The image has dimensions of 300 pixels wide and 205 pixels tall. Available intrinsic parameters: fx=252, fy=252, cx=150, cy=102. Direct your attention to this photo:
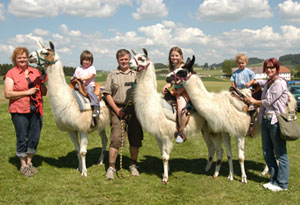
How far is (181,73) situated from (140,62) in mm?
702

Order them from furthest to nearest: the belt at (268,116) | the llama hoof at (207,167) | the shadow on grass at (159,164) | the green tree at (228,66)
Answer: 1. the green tree at (228,66)
2. the llama hoof at (207,167)
3. the shadow on grass at (159,164)
4. the belt at (268,116)

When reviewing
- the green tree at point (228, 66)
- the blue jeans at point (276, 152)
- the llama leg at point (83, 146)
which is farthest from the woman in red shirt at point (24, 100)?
the green tree at point (228, 66)

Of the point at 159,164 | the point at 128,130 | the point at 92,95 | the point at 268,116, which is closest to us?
the point at 268,116

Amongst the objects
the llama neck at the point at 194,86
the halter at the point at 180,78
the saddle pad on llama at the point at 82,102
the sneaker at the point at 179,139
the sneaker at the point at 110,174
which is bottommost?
the sneaker at the point at 110,174

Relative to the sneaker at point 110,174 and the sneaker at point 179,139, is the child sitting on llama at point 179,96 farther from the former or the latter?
the sneaker at point 110,174

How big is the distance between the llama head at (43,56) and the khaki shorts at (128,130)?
1.45m

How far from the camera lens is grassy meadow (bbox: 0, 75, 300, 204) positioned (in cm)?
395

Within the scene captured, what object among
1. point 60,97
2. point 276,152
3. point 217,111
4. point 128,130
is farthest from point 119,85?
point 276,152

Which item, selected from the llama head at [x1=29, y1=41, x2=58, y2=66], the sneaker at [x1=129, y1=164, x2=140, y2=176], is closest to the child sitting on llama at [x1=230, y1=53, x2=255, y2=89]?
the sneaker at [x1=129, y1=164, x2=140, y2=176]

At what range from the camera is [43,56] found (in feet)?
14.3

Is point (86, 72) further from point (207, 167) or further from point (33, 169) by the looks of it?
point (207, 167)

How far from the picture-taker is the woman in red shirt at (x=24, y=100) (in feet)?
14.4

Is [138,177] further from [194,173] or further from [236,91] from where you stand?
[236,91]

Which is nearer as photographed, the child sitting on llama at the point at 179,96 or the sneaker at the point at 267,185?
the sneaker at the point at 267,185
